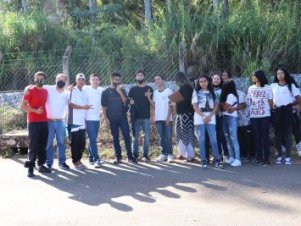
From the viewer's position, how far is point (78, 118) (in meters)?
8.91

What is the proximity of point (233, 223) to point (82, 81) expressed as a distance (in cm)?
471

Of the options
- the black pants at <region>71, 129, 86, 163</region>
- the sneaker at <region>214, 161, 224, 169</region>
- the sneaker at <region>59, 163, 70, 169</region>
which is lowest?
the sneaker at <region>59, 163, 70, 169</region>

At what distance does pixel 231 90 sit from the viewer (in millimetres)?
8680

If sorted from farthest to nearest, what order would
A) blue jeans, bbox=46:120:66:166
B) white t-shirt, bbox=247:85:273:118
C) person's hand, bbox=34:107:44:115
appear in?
1. blue jeans, bbox=46:120:66:166
2. white t-shirt, bbox=247:85:273:118
3. person's hand, bbox=34:107:44:115

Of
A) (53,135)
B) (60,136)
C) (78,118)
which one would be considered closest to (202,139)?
(78,118)

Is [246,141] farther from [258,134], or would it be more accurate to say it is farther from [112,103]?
[112,103]

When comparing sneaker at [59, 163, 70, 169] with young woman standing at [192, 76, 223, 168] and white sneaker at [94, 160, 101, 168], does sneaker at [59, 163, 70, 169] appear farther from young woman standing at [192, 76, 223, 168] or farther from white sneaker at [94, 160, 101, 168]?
young woman standing at [192, 76, 223, 168]

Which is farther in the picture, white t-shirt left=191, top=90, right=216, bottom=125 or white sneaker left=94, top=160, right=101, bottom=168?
white sneaker left=94, top=160, right=101, bottom=168

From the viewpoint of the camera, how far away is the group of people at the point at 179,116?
335 inches

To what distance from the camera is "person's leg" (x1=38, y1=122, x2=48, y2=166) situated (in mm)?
8398

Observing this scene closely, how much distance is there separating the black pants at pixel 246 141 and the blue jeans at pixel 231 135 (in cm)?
37

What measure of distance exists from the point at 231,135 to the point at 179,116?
111cm

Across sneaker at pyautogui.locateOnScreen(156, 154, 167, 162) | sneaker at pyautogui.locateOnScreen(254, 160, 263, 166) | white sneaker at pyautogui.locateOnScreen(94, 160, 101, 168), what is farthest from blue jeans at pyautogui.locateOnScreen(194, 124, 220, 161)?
white sneaker at pyautogui.locateOnScreen(94, 160, 101, 168)

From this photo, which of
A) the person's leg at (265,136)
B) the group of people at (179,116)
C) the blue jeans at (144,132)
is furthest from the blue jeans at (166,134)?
the person's leg at (265,136)
